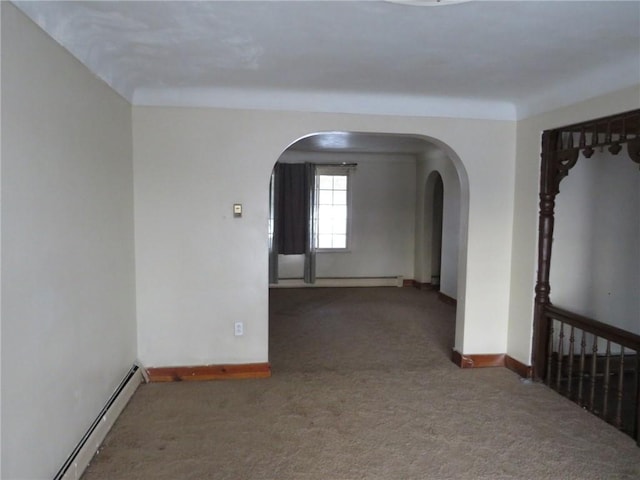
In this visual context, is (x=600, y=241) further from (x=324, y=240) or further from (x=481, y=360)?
(x=324, y=240)

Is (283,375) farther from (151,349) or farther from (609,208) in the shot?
(609,208)

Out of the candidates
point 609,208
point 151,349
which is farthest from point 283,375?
point 609,208

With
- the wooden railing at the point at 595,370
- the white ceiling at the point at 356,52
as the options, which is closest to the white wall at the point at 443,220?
the wooden railing at the point at 595,370

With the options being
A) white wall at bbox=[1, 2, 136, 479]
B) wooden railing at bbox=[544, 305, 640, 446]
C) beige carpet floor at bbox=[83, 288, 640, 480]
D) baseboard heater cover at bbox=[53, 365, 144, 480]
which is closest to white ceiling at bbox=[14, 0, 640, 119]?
white wall at bbox=[1, 2, 136, 479]

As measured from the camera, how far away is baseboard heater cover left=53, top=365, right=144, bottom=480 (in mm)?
2156

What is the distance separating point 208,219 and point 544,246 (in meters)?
2.59

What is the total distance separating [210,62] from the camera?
105 inches

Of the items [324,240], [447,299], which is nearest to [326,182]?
[324,240]

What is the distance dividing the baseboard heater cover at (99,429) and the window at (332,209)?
4.56 meters

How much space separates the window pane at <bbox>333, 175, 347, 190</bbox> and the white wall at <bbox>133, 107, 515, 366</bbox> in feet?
12.8

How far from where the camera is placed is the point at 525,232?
140 inches

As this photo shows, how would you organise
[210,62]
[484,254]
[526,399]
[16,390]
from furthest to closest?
[484,254]
[526,399]
[210,62]
[16,390]

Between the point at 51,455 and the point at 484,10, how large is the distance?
274cm

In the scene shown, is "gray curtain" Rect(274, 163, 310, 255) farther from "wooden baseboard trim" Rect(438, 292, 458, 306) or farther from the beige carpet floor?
the beige carpet floor
